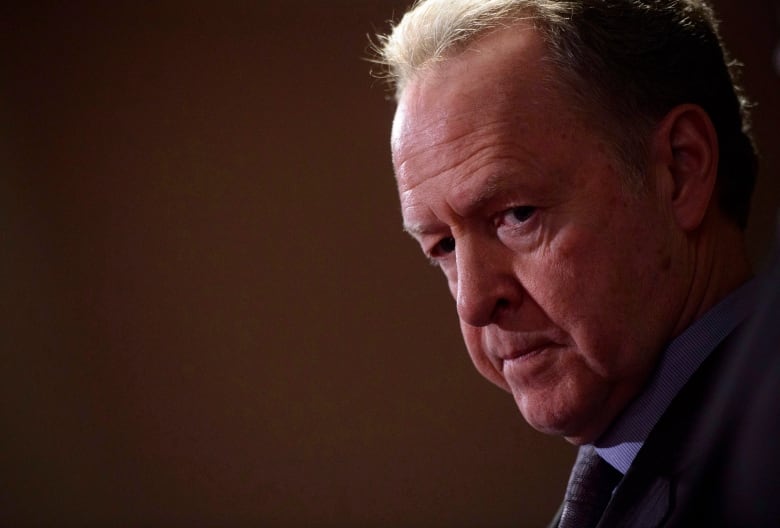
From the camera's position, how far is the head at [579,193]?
98 cm

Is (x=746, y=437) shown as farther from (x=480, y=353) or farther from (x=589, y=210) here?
(x=480, y=353)

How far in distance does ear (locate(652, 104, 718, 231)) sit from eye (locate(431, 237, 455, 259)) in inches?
12.3

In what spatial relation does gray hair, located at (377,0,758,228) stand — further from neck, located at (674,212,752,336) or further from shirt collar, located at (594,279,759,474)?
shirt collar, located at (594,279,759,474)

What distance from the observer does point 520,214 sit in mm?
1014

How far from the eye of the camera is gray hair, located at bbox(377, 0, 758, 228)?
101cm

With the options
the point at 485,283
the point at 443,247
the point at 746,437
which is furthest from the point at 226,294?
the point at 746,437

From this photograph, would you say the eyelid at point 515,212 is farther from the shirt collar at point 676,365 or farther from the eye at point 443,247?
the shirt collar at point 676,365

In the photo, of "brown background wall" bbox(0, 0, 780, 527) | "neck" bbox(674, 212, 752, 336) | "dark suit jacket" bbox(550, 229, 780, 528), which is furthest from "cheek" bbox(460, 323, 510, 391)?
Answer: "brown background wall" bbox(0, 0, 780, 527)

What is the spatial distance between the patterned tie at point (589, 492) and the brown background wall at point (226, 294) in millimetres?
1561

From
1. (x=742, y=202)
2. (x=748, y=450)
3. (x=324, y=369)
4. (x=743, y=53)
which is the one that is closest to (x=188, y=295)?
(x=324, y=369)

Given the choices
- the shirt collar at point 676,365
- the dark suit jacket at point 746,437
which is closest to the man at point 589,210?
the shirt collar at point 676,365

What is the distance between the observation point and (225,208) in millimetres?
2607

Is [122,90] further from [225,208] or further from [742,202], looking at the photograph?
[742,202]

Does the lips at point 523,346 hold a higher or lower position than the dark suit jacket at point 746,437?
lower
